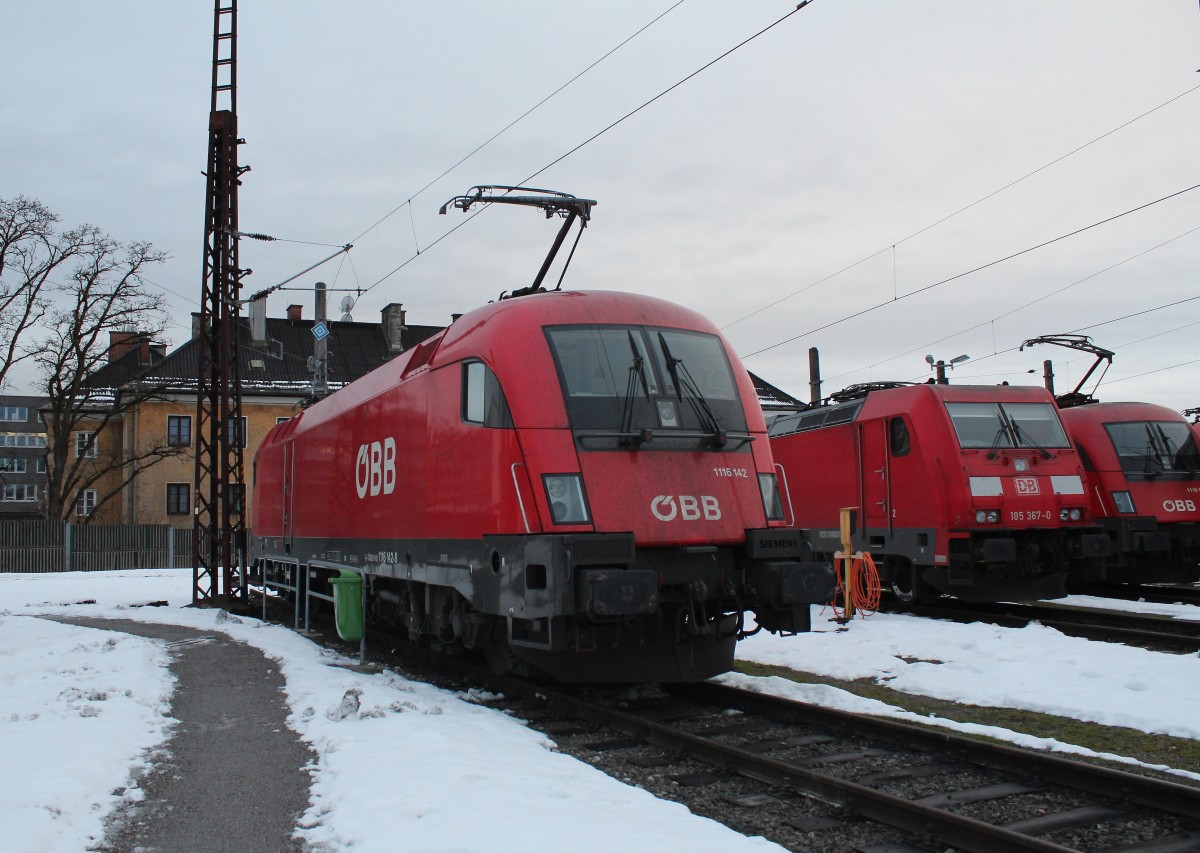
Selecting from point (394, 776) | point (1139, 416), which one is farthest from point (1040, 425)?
point (394, 776)

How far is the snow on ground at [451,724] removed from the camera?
4879 millimetres

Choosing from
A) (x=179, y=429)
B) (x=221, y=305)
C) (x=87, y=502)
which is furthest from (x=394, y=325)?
(x=221, y=305)

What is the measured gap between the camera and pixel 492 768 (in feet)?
19.2

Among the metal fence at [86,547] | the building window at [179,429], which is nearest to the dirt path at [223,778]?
the metal fence at [86,547]

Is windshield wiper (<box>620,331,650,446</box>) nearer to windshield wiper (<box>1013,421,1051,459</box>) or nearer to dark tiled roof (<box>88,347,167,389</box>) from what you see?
windshield wiper (<box>1013,421,1051,459</box>)

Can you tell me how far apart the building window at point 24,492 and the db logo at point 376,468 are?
279ft

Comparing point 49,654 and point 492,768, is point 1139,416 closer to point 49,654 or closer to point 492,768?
point 492,768

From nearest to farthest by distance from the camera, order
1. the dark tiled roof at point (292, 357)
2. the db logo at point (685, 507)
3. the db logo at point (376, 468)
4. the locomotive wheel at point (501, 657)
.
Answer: the db logo at point (685, 507) → the locomotive wheel at point (501, 657) → the db logo at point (376, 468) → the dark tiled roof at point (292, 357)

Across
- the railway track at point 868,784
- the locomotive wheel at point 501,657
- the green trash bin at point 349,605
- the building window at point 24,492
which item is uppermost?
the building window at point 24,492

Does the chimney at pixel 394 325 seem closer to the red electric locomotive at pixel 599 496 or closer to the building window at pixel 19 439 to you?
the red electric locomotive at pixel 599 496

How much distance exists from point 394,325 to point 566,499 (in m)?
45.0

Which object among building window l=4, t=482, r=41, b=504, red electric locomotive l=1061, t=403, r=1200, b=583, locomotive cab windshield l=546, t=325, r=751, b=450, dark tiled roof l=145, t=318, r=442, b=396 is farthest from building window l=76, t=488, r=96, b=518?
locomotive cab windshield l=546, t=325, r=751, b=450

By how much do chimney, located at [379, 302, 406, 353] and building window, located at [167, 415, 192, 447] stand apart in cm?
1049

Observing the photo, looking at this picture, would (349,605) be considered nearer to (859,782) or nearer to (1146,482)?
(859,782)
